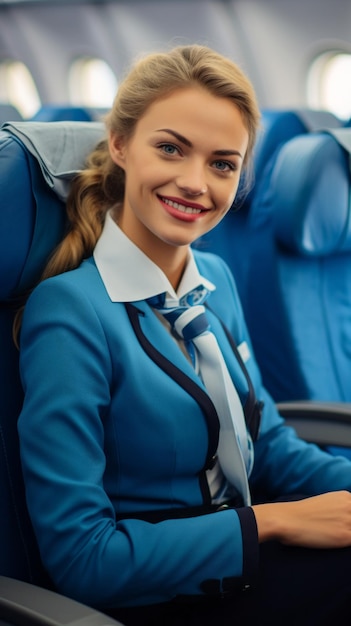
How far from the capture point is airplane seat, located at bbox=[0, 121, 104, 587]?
50.2 inches

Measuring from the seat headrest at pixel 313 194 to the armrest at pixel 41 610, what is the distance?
4.13 feet

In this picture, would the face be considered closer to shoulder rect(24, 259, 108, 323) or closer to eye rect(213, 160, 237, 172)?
eye rect(213, 160, 237, 172)

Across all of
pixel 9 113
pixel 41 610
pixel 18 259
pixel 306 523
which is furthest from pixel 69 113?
pixel 41 610

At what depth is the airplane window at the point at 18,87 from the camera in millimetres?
10547

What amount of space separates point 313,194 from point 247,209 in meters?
0.66

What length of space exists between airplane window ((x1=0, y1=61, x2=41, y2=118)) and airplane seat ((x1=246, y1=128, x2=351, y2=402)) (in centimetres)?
884

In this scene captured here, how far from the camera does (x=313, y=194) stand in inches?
81.2

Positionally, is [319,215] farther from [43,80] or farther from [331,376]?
[43,80]

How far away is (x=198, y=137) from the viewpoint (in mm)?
1238

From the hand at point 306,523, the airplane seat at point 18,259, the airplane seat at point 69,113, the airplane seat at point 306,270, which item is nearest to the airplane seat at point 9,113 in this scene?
the airplane seat at point 69,113

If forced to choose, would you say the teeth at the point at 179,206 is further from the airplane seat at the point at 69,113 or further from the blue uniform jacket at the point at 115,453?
the airplane seat at the point at 69,113

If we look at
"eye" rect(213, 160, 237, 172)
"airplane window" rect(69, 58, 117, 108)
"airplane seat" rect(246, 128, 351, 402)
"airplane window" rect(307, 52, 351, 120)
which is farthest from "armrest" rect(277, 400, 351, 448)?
"airplane window" rect(69, 58, 117, 108)

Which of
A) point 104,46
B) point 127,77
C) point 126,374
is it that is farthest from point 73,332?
point 104,46

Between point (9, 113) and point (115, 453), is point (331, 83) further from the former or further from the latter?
point (115, 453)
